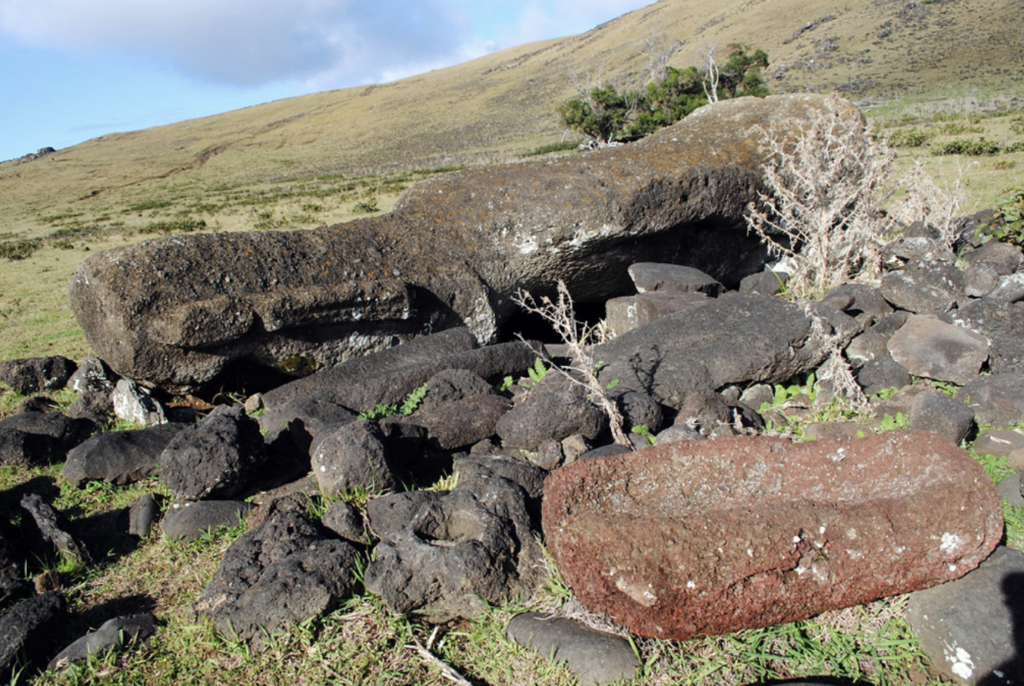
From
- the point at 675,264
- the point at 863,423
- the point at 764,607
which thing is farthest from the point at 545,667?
the point at 675,264

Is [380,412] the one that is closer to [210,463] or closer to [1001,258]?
[210,463]

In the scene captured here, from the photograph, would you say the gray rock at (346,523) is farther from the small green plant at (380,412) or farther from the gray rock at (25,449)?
the gray rock at (25,449)

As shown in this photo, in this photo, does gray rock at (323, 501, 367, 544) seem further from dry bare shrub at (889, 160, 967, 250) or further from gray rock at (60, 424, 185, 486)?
dry bare shrub at (889, 160, 967, 250)

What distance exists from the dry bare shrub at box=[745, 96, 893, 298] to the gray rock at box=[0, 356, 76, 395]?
6.68 metres

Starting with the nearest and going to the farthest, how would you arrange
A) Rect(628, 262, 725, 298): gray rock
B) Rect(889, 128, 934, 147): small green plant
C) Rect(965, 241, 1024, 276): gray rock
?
Rect(965, 241, 1024, 276): gray rock, Rect(628, 262, 725, 298): gray rock, Rect(889, 128, 934, 147): small green plant

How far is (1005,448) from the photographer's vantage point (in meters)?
4.02

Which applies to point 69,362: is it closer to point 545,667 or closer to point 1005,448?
point 545,667

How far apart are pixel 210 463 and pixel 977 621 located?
3.75 m

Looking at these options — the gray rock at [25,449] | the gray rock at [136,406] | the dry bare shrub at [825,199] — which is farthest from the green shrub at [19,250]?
the dry bare shrub at [825,199]

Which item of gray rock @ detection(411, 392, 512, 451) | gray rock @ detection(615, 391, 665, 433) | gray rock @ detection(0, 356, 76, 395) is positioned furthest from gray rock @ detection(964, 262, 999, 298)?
gray rock @ detection(0, 356, 76, 395)

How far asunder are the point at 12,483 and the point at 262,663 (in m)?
2.90

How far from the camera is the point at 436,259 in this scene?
639 cm

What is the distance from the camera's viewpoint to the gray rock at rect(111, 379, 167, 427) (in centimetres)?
537

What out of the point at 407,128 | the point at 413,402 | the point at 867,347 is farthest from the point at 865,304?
the point at 407,128
